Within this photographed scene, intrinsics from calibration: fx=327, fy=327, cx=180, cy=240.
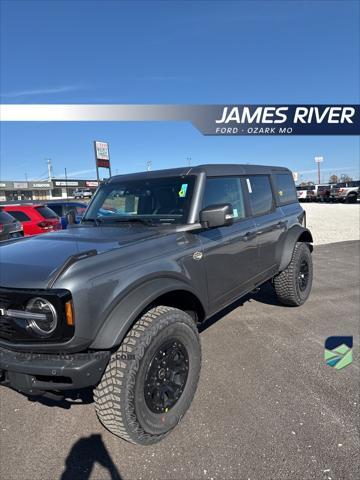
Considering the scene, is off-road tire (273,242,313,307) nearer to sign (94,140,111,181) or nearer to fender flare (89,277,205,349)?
fender flare (89,277,205,349)

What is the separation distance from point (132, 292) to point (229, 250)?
1.32 m

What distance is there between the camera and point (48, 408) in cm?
272

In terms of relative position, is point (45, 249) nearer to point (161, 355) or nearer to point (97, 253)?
point (97, 253)

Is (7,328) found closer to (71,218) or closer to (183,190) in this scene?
(183,190)

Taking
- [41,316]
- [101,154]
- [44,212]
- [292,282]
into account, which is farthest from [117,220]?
[101,154]

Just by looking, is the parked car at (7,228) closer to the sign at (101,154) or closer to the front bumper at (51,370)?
the front bumper at (51,370)

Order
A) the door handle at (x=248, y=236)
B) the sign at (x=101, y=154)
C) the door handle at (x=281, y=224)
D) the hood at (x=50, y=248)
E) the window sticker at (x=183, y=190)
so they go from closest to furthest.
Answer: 1. the hood at (x=50, y=248)
2. the window sticker at (x=183, y=190)
3. the door handle at (x=248, y=236)
4. the door handle at (x=281, y=224)
5. the sign at (x=101, y=154)

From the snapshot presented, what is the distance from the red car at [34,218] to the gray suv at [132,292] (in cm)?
601

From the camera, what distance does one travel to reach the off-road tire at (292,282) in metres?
4.52

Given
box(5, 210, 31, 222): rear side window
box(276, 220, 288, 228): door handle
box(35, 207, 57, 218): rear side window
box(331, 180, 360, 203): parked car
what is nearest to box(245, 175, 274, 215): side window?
box(276, 220, 288, 228): door handle

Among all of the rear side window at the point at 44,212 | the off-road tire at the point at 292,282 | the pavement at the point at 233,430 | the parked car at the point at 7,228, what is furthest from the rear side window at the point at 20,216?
the off-road tire at the point at 292,282

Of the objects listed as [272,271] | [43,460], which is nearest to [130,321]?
[43,460]

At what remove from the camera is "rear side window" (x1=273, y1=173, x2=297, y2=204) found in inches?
185

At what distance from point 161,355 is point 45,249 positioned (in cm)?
116
